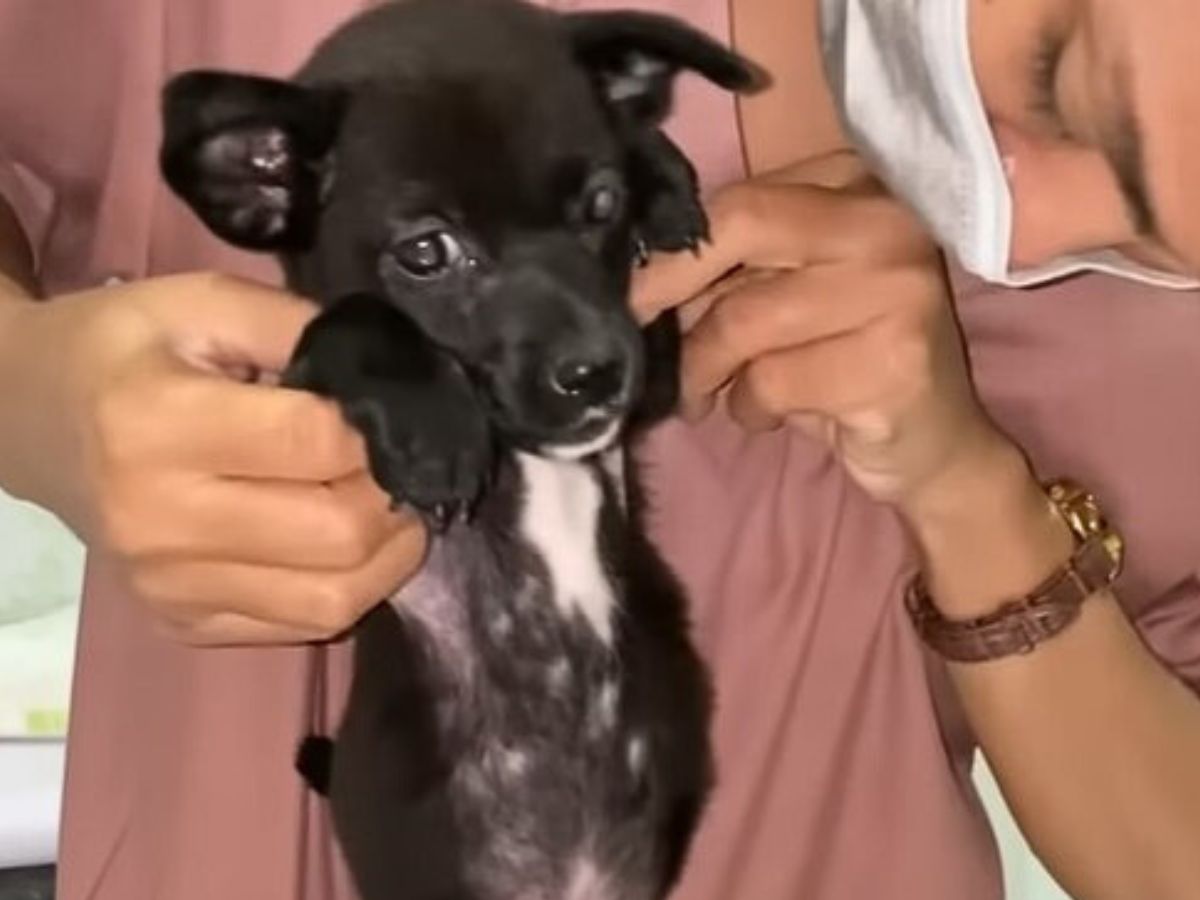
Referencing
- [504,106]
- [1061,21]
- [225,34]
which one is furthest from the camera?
[225,34]

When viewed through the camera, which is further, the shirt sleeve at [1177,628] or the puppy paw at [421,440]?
the shirt sleeve at [1177,628]

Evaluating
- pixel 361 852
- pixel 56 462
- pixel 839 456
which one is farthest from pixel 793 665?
pixel 56 462

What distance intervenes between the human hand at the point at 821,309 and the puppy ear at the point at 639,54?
5cm

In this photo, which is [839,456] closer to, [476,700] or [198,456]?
[476,700]

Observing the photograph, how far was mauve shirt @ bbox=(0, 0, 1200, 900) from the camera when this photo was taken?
112 centimetres

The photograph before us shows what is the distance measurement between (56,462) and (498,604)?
0.61ft

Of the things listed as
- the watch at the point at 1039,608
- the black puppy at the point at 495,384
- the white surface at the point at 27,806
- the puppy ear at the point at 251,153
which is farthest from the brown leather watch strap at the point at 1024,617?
the white surface at the point at 27,806

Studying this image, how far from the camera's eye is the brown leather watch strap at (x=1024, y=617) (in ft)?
3.66

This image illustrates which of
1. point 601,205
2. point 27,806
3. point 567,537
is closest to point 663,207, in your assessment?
point 601,205

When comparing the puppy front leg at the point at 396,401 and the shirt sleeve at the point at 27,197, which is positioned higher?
the puppy front leg at the point at 396,401

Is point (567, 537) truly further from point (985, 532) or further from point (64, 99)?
point (64, 99)

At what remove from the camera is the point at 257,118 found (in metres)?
0.93

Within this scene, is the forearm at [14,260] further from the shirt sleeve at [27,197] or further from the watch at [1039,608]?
the watch at [1039,608]

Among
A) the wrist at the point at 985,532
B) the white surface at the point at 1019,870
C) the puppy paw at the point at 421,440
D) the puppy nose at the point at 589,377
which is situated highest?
the puppy nose at the point at 589,377
